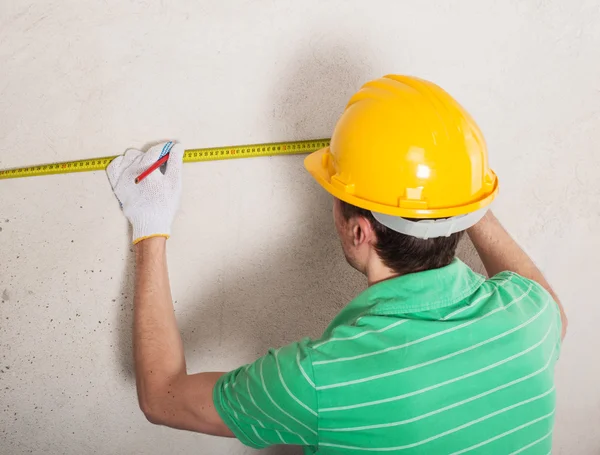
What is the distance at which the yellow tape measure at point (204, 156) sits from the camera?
1.56m

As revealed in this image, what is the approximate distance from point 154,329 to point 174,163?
50 centimetres

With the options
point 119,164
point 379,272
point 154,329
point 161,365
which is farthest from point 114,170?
point 379,272

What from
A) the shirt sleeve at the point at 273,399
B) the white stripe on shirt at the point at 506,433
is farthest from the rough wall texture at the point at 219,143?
the white stripe on shirt at the point at 506,433

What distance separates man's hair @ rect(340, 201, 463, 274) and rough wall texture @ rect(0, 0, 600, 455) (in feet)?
1.67

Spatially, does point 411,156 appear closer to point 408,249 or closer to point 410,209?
point 410,209

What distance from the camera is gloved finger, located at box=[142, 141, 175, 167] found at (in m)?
1.50

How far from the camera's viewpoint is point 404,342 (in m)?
1.05

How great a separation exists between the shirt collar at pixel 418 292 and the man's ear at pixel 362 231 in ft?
0.41

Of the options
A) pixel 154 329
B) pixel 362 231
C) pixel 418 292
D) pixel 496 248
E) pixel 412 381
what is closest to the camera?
pixel 412 381

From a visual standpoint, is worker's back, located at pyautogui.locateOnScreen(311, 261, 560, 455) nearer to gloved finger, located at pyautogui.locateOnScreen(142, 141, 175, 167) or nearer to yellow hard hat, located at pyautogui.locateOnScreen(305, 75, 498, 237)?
yellow hard hat, located at pyautogui.locateOnScreen(305, 75, 498, 237)

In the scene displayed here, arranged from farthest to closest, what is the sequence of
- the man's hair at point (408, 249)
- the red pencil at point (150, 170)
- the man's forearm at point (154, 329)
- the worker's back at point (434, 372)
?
the red pencil at point (150, 170), the man's forearm at point (154, 329), the man's hair at point (408, 249), the worker's back at point (434, 372)

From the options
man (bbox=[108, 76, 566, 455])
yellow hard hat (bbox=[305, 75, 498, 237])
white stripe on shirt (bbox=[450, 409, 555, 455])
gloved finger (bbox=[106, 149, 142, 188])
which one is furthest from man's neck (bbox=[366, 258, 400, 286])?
gloved finger (bbox=[106, 149, 142, 188])

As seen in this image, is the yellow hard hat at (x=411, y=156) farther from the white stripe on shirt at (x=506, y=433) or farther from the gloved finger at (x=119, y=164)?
the gloved finger at (x=119, y=164)

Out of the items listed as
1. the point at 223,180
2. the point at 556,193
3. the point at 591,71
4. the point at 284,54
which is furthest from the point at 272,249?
the point at 591,71
